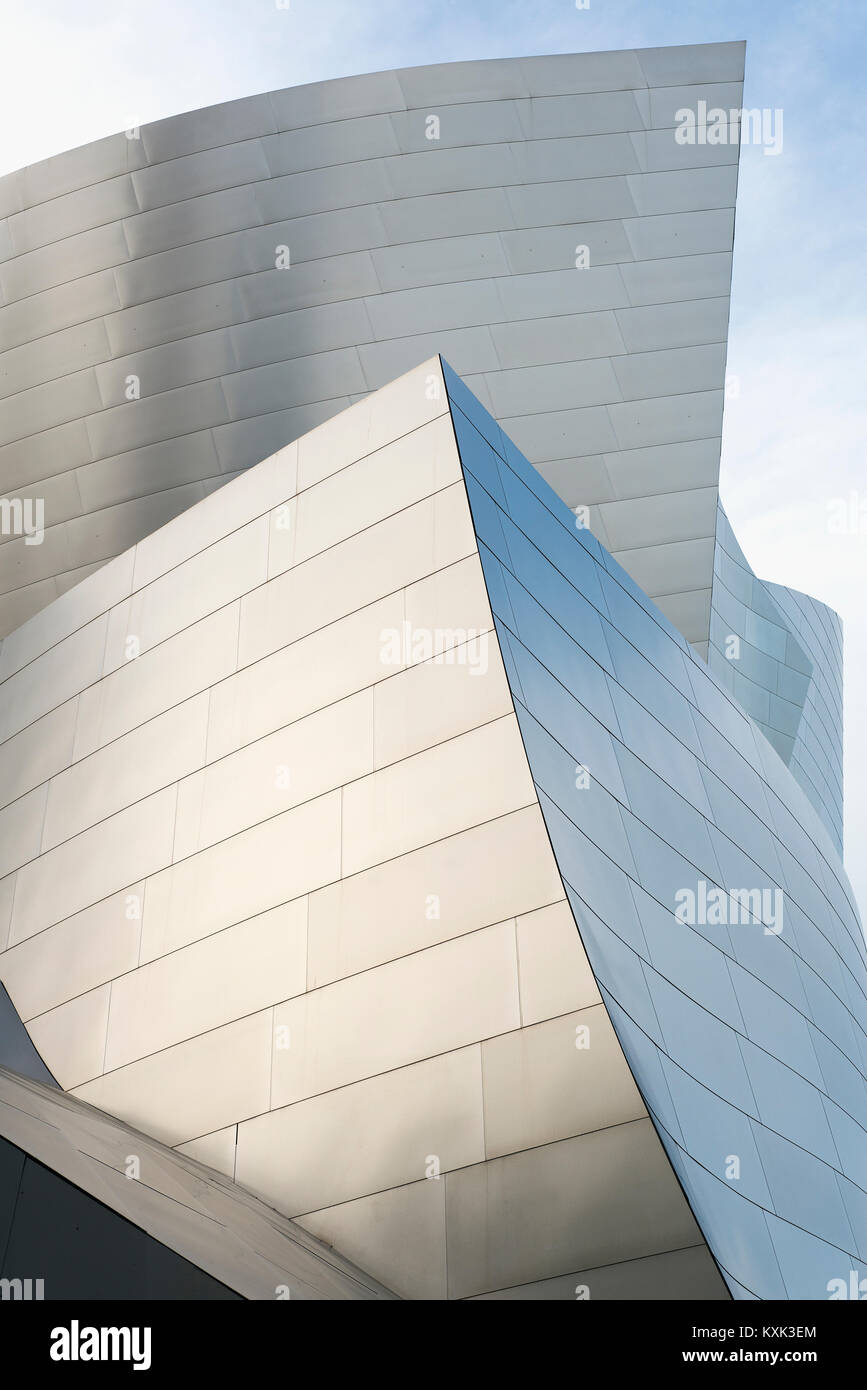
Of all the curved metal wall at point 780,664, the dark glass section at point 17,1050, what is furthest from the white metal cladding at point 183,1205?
the curved metal wall at point 780,664

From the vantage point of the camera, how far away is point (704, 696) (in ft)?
40.3

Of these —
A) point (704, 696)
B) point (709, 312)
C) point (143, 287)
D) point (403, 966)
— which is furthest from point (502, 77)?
point (403, 966)

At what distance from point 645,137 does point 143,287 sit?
7.42 meters

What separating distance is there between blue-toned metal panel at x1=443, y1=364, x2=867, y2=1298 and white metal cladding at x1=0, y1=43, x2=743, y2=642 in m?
4.94

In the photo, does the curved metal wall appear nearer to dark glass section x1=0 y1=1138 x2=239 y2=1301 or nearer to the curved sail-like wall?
the curved sail-like wall

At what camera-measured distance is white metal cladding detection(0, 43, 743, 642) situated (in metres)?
16.0

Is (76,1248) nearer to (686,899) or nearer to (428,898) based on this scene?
(428,898)

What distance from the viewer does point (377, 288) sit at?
1672 cm

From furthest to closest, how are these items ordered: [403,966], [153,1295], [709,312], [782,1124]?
[709,312] → [782,1124] → [403,966] → [153,1295]

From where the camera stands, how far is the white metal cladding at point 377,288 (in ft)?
52.4

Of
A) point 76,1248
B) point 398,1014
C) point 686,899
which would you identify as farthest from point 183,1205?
point 686,899
